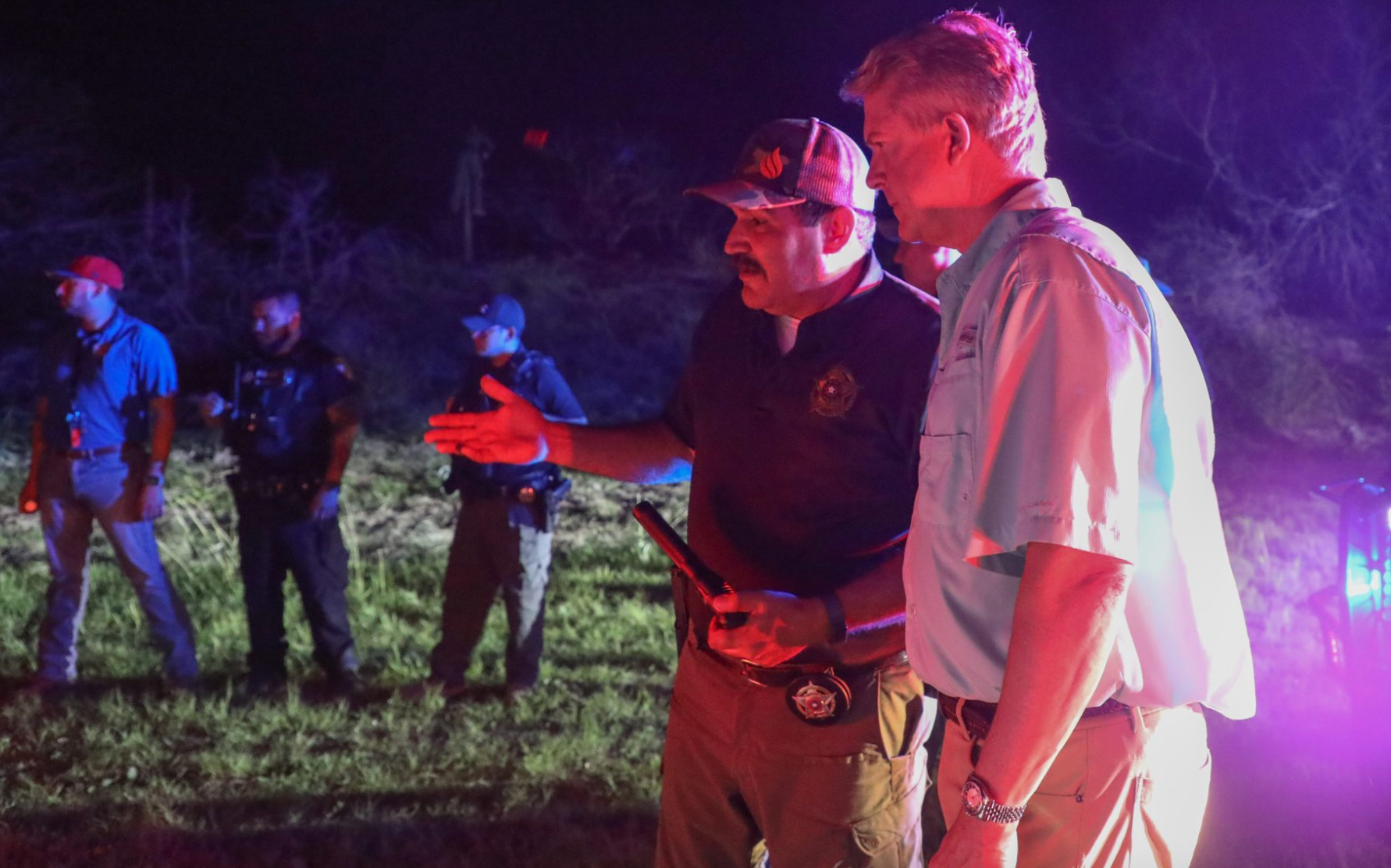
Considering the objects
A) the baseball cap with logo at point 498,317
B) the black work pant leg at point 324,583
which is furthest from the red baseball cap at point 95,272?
the baseball cap with logo at point 498,317

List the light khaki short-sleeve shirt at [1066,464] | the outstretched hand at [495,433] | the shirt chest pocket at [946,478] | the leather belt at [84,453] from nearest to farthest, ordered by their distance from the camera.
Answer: the light khaki short-sleeve shirt at [1066,464] < the shirt chest pocket at [946,478] < the outstretched hand at [495,433] < the leather belt at [84,453]

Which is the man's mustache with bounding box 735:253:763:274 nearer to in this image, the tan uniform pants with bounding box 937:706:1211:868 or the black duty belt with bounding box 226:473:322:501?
the tan uniform pants with bounding box 937:706:1211:868

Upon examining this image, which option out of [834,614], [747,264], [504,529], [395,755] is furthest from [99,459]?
Answer: [834,614]

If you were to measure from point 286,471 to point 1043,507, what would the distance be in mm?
4905

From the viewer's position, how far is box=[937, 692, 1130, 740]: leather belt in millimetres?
1640

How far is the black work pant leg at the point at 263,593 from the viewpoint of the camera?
18.9ft

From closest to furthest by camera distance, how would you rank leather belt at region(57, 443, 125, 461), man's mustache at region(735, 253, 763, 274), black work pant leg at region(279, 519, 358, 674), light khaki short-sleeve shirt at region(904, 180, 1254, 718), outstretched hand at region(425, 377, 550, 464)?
1. light khaki short-sleeve shirt at region(904, 180, 1254, 718)
2. man's mustache at region(735, 253, 763, 274)
3. outstretched hand at region(425, 377, 550, 464)
4. leather belt at region(57, 443, 125, 461)
5. black work pant leg at region(279, 519, 358, 674)

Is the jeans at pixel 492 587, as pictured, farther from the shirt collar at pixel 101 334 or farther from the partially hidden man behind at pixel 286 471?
the shirt collar at pixel 101 334

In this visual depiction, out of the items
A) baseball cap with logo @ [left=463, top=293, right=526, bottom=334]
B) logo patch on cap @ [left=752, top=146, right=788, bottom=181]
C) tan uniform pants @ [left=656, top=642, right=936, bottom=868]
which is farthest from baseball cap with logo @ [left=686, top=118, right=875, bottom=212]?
baseball cap with logo @ [left=463, top=293, right=526, bottom=334]

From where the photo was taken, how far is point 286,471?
18.6 ft

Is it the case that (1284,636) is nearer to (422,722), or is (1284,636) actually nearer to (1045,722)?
(422,722)

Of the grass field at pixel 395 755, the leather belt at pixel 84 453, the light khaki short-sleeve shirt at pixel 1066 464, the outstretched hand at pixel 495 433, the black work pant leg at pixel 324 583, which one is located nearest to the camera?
the light khaki short-sleeve shirt at pixel 1066 464

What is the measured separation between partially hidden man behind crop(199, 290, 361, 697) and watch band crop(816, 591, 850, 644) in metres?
3.92

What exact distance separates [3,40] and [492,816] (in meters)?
27.8
